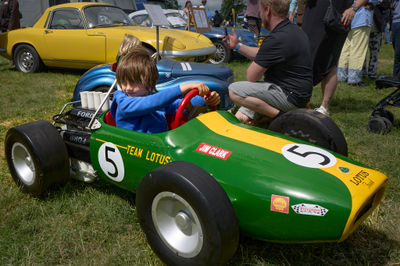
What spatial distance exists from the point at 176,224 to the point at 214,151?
50 cm

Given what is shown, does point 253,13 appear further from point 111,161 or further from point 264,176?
point 264,176

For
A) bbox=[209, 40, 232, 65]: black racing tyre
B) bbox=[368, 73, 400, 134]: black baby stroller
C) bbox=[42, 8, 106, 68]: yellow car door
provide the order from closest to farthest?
bbox=[368, 73, 400, 134]: black baby stroller < bbox=[42, 8, 106, 68]: yellow car door < bbox=[209, 40, 232, 65]: black racing tyre

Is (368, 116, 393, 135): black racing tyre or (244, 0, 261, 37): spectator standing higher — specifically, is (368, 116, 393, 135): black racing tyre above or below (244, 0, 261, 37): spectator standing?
below

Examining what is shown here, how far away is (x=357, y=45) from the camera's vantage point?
266 inches

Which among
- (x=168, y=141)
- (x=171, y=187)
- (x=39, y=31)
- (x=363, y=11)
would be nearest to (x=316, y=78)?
(x=363, y=11)

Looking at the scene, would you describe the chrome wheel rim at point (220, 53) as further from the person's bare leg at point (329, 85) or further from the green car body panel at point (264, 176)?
the green car body panel at point (264, 176)

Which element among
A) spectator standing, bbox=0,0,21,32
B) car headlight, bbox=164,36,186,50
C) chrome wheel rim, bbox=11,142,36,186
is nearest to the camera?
chrome wheel rim, bbox=11,142,36,186

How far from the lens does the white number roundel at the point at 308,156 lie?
6.44 ft

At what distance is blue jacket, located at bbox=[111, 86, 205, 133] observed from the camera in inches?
90.5

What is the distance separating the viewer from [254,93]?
3514 mm

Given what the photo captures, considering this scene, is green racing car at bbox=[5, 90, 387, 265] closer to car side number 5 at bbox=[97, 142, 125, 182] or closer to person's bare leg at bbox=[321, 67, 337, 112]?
car side number 5 at bbox=[97, 142, 125, 182]

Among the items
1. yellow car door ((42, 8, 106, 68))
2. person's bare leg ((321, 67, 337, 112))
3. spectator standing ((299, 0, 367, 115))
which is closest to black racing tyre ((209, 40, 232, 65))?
yellow car door ((42, 8, 106, 68))

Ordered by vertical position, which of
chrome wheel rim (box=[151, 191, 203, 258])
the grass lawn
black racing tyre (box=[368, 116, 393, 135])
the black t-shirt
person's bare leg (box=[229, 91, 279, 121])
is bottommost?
the grass lawn

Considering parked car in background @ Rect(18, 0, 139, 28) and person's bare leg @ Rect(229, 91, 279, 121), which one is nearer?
person's bare leg @ Rect(229, 91, 279, 121)
